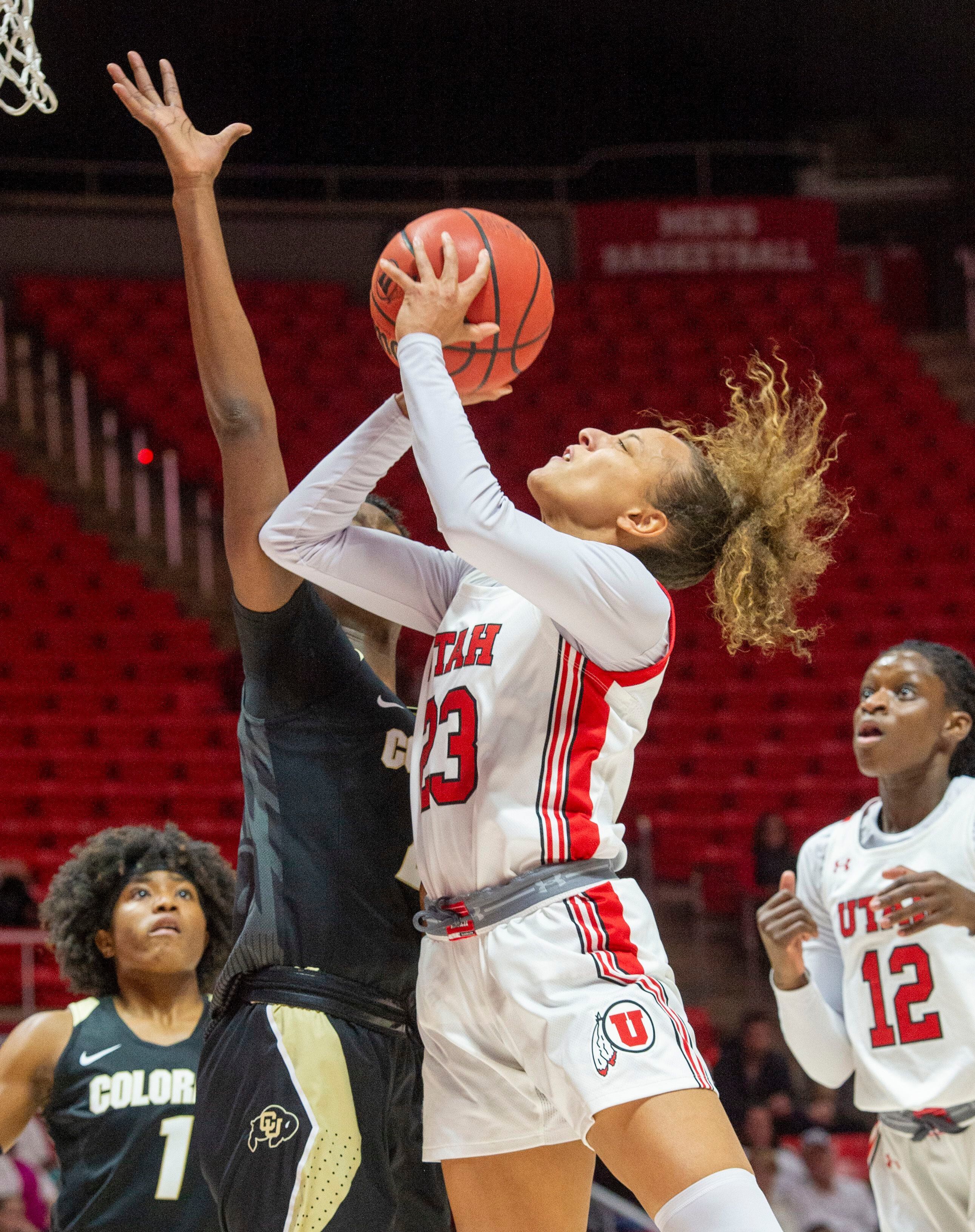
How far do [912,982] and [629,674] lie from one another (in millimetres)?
1794

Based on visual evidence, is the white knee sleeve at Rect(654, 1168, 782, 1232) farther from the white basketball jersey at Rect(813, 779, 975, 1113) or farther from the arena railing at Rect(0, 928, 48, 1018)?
the arena railing at Rect(0, 928, 48, 1018)

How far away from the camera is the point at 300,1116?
2250mm

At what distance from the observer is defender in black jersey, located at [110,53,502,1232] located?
90.0 inches

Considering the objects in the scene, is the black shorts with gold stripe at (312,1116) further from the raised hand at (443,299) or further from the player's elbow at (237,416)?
the raised hand at (443,299)

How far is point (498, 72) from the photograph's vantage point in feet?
44.3

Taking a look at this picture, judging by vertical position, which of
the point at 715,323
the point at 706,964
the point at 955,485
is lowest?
the point at 706,964

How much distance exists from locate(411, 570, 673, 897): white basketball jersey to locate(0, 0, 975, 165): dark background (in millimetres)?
11160

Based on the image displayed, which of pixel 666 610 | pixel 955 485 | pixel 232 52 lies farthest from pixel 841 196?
pixel 666 610

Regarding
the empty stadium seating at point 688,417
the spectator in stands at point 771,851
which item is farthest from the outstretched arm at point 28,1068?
the spectator in stands at point 771,851

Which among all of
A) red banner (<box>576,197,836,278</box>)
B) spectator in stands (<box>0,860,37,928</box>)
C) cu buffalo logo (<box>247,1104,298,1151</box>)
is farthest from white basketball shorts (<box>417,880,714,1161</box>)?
red banner (<box>576,197,836,278</box>)

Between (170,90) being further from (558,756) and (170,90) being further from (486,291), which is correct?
(558,756)

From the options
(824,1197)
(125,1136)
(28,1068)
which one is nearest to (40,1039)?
(28,1068)

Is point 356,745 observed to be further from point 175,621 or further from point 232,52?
point 232,52

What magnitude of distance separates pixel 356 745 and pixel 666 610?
→ 0.58 metres
